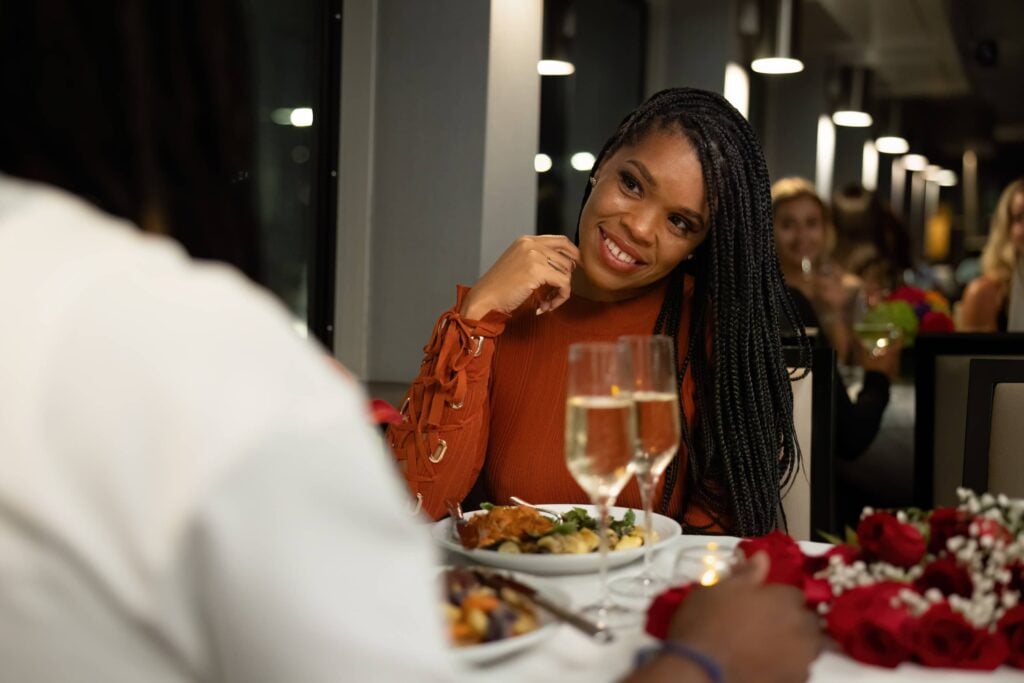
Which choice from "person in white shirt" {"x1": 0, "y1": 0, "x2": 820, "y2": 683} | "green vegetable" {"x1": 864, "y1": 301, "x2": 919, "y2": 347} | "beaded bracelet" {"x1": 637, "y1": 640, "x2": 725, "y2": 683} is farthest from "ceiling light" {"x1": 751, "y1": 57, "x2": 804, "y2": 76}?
"person in white shirt" {"x1": 0, "y1": 0, "x2": 820, "y2": 683}

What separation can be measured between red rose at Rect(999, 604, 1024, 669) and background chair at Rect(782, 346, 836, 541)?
115 centimetres

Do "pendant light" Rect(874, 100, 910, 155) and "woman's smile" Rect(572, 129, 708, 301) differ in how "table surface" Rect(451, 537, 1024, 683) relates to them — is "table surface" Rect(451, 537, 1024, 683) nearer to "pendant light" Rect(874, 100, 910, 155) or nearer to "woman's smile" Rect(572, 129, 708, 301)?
"woman's smile" Rect(572, 129, 708, 301)

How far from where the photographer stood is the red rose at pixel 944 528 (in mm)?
1242

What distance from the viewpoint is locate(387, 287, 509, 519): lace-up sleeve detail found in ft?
6.42

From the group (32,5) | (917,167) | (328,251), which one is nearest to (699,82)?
(328,251)

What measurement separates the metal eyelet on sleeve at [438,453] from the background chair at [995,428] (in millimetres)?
1078

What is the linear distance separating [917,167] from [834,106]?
10.1m

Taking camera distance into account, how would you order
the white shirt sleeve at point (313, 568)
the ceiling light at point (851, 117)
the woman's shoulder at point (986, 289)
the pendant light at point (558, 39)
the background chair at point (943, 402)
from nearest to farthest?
the white shirt sleeve at point (313, 568), the background chair at point (943, 402), the pendant light at point (558, 39), the woman's shoulder at point (986, 289), the ceiling light at point (851, 117)

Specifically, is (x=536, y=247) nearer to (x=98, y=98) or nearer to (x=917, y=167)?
(x=98, y=98)

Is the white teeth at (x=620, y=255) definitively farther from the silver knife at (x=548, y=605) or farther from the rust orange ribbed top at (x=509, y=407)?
the silver knife at (x=548, y=605)

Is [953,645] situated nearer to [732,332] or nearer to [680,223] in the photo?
[732,332]

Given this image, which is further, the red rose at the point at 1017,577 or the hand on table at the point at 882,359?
the hand on table at the point at 882,359

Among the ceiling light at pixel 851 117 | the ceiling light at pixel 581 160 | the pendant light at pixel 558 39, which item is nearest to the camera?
the pendant light at pixel 558 39

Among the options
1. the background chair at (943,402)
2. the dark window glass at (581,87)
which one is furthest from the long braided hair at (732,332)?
the dark window glass at (581,87)
